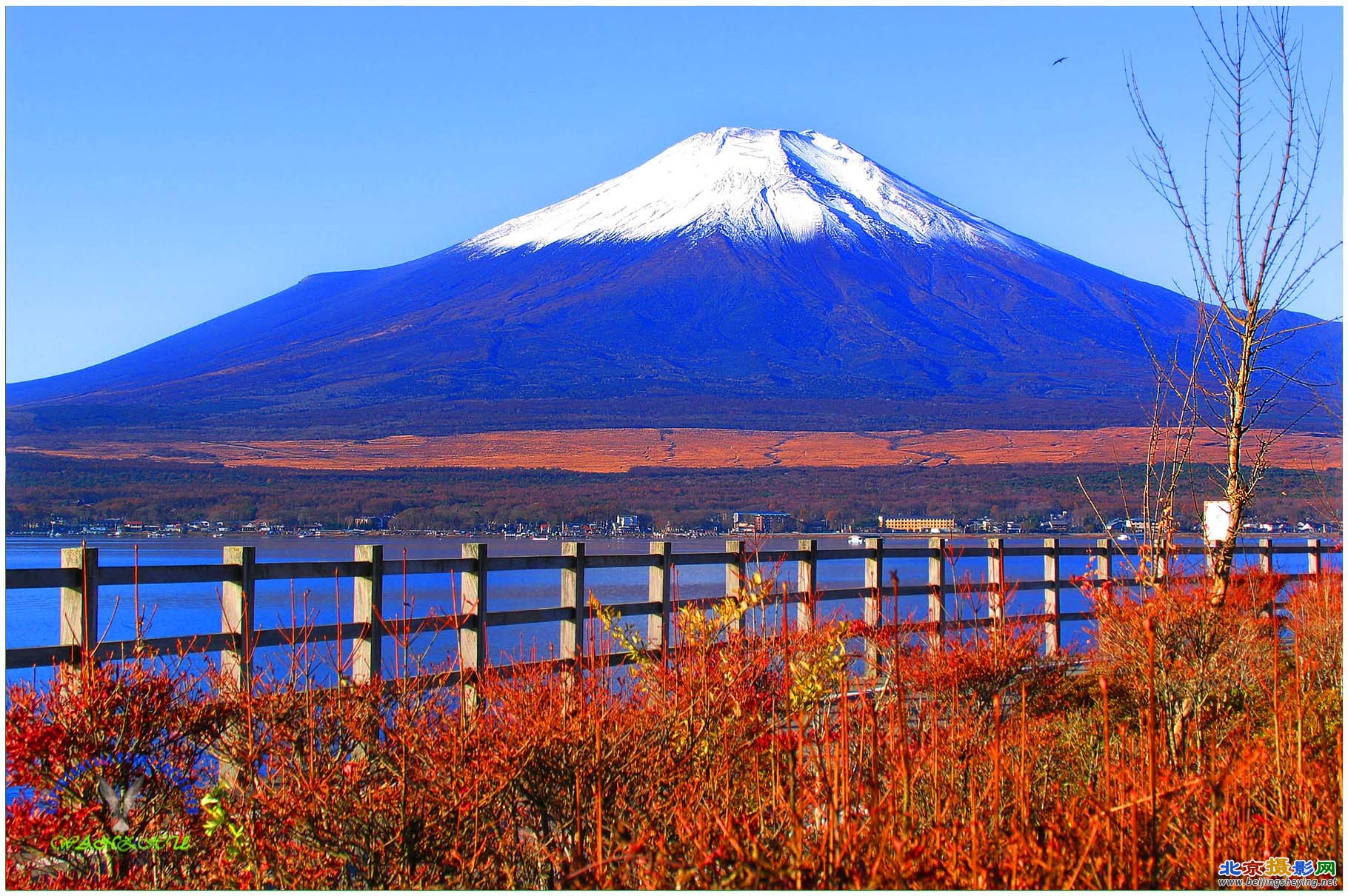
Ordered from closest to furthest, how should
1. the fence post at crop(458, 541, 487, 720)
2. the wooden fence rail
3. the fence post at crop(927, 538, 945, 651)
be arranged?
the wooden fence rail < the fence post at crop(458, 541, 487, 720) < the fence post at crop(927, 538, 945, 651)

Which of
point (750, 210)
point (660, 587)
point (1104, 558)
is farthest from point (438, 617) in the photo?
point (750, 210)

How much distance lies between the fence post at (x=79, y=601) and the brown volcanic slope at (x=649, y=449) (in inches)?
3687

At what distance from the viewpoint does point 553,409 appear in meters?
124

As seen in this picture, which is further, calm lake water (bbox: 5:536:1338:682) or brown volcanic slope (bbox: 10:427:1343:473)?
brown volcanic slope (bbox: 10:427:1343:473)

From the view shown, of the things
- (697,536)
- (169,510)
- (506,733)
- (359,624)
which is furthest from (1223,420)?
(169,510)

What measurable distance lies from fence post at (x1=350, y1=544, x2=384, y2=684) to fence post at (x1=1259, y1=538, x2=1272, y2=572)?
458 inches

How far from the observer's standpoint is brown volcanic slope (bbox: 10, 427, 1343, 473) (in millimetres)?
102812

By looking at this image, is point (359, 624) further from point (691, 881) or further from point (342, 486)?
point (342, 486)

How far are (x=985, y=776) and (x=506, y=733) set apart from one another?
2.07m

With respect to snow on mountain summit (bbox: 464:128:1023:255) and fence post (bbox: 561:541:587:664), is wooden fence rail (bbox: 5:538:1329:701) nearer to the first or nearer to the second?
fence post (bbox: 561:541:587:664)

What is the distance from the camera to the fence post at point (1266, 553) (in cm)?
1661

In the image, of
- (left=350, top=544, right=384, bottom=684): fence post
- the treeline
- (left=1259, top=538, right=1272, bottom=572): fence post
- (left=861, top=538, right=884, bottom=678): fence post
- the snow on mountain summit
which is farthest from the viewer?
the snow on mountain summit

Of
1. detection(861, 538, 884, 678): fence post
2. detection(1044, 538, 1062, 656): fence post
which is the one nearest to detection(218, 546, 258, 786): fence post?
detection(861, 538, 884, 678): fence post

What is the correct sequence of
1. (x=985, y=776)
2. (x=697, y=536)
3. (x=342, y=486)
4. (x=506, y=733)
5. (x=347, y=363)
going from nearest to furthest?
1. (x=506, y=733)
2. (x=985, y=776)
3. (x=697, y=536)
4. (x=342, y=486)
5. (x=347, y=363)
